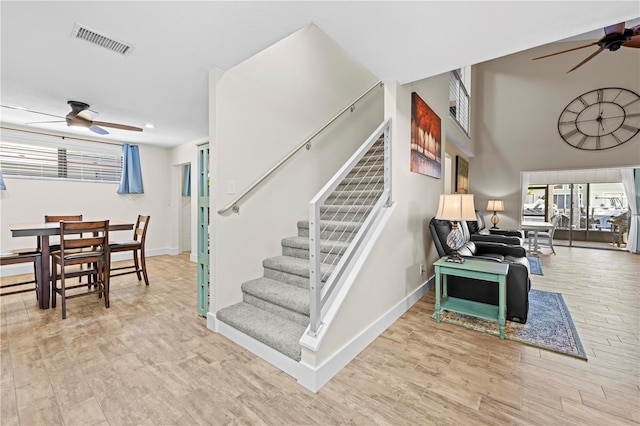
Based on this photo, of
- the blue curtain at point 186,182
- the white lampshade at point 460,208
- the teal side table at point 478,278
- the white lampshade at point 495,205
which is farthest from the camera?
the white lampshade at point 495,205

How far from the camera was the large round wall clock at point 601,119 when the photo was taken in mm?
6312

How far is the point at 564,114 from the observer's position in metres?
6.98

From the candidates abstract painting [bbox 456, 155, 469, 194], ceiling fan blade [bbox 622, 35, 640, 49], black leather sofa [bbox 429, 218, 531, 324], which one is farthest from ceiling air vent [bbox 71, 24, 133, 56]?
abstract painting [bbox 456, 155, 469, 194]

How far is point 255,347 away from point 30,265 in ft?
16.1

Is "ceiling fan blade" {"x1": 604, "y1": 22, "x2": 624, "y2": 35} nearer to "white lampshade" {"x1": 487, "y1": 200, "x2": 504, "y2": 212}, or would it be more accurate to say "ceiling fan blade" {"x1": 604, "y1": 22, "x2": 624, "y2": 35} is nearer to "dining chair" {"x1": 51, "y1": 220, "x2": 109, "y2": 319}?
"white lampshade" {"x1": 487, "y1": 200, "x2": 504, "y2": 212}

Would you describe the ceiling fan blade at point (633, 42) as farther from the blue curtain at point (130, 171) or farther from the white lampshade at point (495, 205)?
the blue curtain at point (130, 171)

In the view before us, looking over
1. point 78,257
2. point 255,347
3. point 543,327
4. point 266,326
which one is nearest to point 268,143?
point 266,326

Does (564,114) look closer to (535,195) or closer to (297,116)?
(535,195)

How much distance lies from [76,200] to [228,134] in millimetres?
4222

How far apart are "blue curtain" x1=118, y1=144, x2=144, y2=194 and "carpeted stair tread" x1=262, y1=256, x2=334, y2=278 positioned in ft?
13.5

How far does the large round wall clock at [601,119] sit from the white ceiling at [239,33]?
671 cm

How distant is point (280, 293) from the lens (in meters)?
2.42

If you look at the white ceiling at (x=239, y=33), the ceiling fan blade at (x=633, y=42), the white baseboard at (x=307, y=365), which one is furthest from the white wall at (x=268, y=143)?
the ceiling fan blade at (x=633, y=42)

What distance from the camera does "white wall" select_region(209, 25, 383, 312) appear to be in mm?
2473
